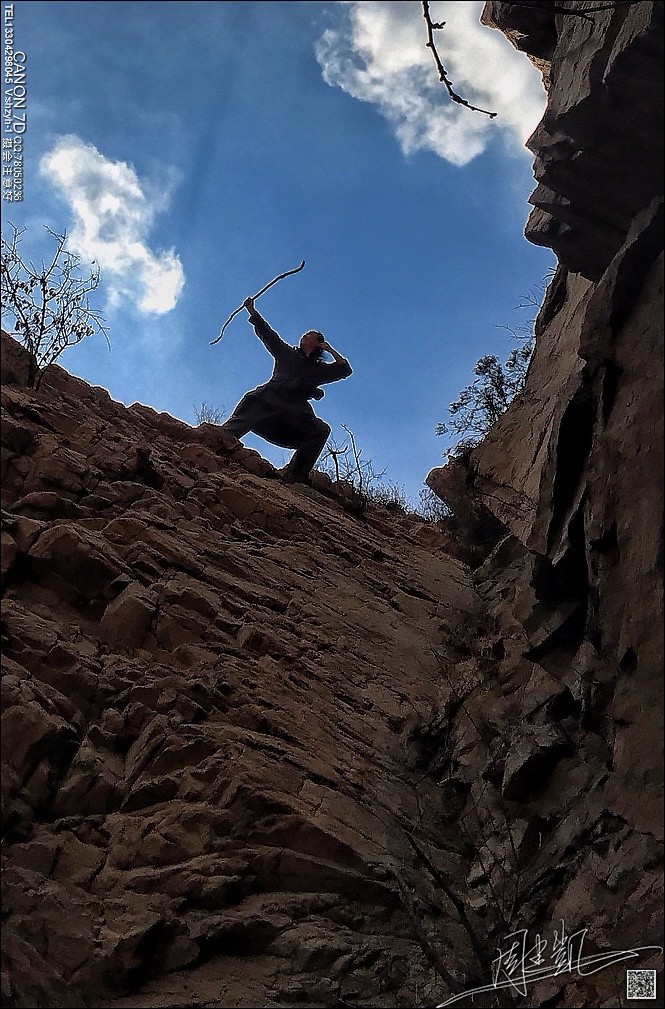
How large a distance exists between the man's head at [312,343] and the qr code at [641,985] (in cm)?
824

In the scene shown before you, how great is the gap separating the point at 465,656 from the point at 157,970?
4374mm

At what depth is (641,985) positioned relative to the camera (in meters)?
3.40

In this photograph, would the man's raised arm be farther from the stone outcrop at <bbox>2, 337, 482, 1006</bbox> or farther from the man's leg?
the stone outcrop at <bbox>2, 337, 482, 1006</bbox>

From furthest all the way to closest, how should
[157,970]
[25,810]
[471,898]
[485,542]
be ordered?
[485,542] < [471,898] < [25,810] < [157,970]

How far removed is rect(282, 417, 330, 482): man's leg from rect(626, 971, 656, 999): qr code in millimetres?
7563

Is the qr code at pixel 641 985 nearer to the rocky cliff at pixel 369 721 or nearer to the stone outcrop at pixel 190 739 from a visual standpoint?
the rocky cliff at pixel 369 721

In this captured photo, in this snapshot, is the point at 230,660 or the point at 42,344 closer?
the point at 230,660

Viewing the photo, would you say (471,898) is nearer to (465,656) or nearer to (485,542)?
(465,656)

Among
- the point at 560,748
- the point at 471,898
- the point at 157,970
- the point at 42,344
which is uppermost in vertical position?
the point at 42,344

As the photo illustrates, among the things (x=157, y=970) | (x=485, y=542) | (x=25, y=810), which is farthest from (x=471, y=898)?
(x=485, y=542)

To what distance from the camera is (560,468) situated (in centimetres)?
497
